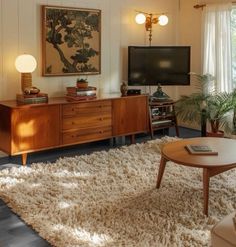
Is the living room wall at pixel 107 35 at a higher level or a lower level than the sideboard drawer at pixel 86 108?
higher

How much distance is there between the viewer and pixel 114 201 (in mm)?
3117

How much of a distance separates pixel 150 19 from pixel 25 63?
2.23 meters

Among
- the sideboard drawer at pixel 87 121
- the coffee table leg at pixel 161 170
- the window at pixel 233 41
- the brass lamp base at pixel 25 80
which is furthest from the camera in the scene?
the window at pixel 233 41

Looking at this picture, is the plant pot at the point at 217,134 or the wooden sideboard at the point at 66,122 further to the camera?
the plant pot at the point at 217,134

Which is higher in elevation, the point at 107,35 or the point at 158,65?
the point at 107,35

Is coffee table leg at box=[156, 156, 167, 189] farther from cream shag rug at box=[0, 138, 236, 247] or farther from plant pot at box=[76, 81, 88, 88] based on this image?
plant pot at box=[76, 81, 88, 88]

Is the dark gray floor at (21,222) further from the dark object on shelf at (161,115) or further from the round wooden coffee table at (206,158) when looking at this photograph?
the round wooden coffee table at (206,158)

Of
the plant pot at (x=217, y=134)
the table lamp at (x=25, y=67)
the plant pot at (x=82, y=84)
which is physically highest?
the table lamp at (x=25, y=67)

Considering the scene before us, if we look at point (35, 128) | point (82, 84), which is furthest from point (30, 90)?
point (82, 84)

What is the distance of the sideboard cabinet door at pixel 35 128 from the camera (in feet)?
13.2

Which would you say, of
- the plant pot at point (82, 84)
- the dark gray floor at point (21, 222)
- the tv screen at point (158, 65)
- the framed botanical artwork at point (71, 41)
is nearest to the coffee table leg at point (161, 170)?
the dark gray floor at point (21, 222)

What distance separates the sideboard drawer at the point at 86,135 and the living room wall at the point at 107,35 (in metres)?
0.66

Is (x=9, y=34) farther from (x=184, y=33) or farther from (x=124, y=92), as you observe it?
(x=184, y=33)

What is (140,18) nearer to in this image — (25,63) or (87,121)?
(87,121)
